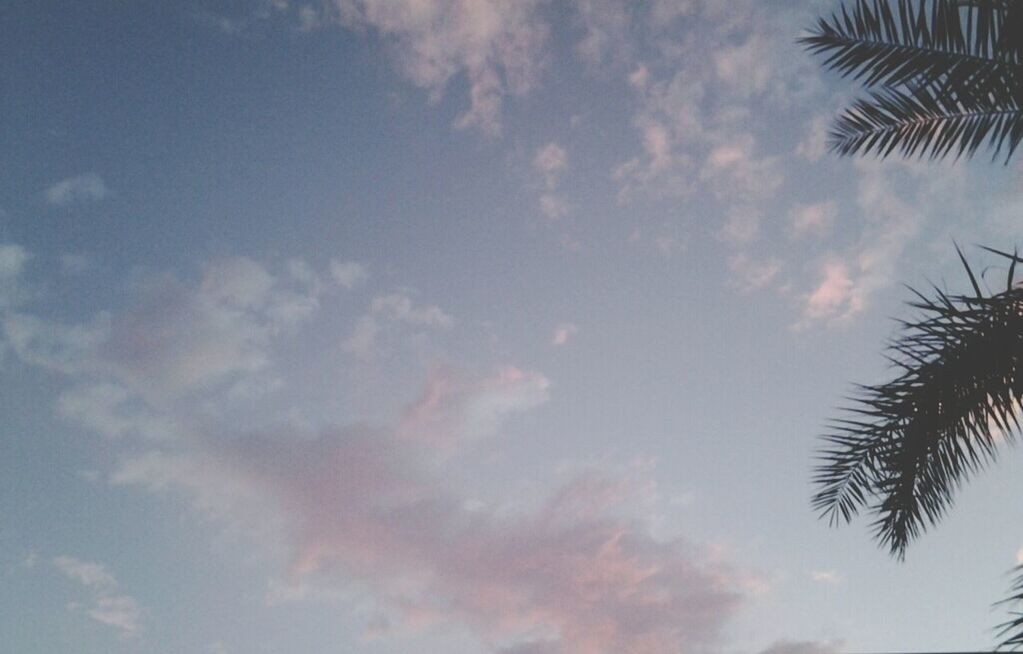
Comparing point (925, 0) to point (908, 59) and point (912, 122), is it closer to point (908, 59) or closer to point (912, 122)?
point (908, 59)

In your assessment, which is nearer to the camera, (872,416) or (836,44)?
(872,416)

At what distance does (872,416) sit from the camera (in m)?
5.95

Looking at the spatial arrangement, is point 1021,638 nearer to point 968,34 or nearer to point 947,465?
point 947,465

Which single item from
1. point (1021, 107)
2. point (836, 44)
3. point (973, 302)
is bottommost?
point (973, 302)

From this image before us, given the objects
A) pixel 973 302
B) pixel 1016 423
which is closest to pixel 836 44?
pixel 973 302

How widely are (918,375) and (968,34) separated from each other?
10.2 feet

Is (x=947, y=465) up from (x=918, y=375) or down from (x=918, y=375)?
down

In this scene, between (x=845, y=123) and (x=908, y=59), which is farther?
(x=845, y=123)

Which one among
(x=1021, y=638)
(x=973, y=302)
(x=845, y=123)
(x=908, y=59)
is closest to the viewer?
(x=1021, y=638)

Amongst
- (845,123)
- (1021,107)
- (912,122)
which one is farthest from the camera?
(845,123)

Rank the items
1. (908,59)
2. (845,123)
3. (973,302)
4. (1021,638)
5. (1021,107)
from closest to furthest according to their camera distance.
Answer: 1. (1021,638)
2. (973,302)
3. (1021,107)
4. (908,59)
5. (845,123)

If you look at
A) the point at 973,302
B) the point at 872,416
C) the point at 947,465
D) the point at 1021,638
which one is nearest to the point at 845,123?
the point at 973,302

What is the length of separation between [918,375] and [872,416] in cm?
60

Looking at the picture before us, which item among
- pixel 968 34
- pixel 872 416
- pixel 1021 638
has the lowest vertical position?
pixel 1021 638
